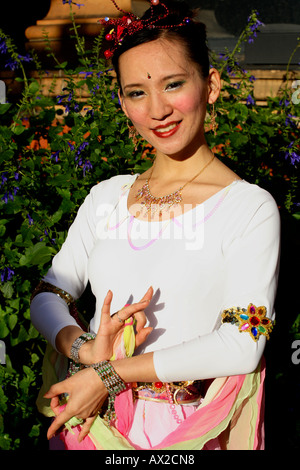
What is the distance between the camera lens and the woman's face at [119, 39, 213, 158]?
5.95 ft

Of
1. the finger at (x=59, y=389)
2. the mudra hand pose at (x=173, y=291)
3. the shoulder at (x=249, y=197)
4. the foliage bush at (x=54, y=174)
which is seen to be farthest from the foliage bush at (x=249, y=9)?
the finger at (x=59, y=389)

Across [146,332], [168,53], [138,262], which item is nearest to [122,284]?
[138,262]

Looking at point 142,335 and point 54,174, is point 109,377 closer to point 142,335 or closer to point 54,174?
point 142,335

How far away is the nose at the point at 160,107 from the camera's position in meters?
1.81

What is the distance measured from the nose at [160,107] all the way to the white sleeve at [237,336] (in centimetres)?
47

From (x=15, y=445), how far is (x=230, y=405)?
142 centimetres

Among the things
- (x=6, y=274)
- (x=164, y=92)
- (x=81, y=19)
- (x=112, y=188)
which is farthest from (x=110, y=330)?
(x=81, y=19)

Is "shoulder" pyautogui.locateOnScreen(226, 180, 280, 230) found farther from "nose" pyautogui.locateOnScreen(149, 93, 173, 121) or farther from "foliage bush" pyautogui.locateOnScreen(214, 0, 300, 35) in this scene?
"foliage bush" pyautogui.locateOnScreen(214, 0, 300, 35)

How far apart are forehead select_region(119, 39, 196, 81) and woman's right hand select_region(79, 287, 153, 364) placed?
2.30 ft

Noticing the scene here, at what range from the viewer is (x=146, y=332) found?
1.73 metres

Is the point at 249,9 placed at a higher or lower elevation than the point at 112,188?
higher

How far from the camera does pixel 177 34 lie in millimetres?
1851

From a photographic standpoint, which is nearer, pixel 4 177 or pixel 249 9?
pixel 4 177

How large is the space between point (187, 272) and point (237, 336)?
0.26 metres
